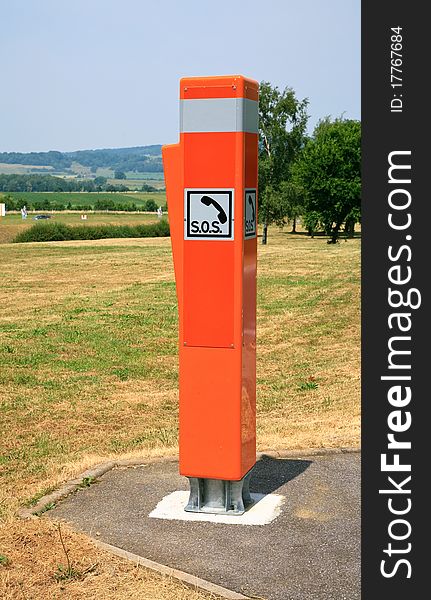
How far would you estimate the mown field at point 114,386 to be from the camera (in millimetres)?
6191

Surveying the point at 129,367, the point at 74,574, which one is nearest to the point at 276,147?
the point at 129,367

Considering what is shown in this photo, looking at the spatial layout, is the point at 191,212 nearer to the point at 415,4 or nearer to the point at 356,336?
the point at 415,4

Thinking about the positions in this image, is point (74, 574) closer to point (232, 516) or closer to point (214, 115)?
point (232, 516)

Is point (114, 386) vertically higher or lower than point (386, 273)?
lower

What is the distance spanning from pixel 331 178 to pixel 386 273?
206 feet

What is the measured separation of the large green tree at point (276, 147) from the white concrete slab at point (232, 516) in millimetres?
54327

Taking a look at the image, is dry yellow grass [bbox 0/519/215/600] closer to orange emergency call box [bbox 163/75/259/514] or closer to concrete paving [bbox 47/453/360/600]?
concrete paving [bbox 47/453/360/600]

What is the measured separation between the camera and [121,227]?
6266cm

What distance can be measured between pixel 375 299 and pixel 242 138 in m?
2.30

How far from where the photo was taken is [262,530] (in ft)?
21.4

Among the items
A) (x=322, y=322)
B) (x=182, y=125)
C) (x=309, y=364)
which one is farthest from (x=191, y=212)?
(x=322, y=322)

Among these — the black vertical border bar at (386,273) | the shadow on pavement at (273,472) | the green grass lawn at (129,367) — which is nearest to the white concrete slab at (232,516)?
the shadow on pavement at (273,472)

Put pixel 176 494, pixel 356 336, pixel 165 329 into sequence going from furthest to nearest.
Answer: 1. pixel 165 329
2. pixel 356 336
3. pixel 176 494

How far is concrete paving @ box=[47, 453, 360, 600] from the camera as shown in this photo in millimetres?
5754
